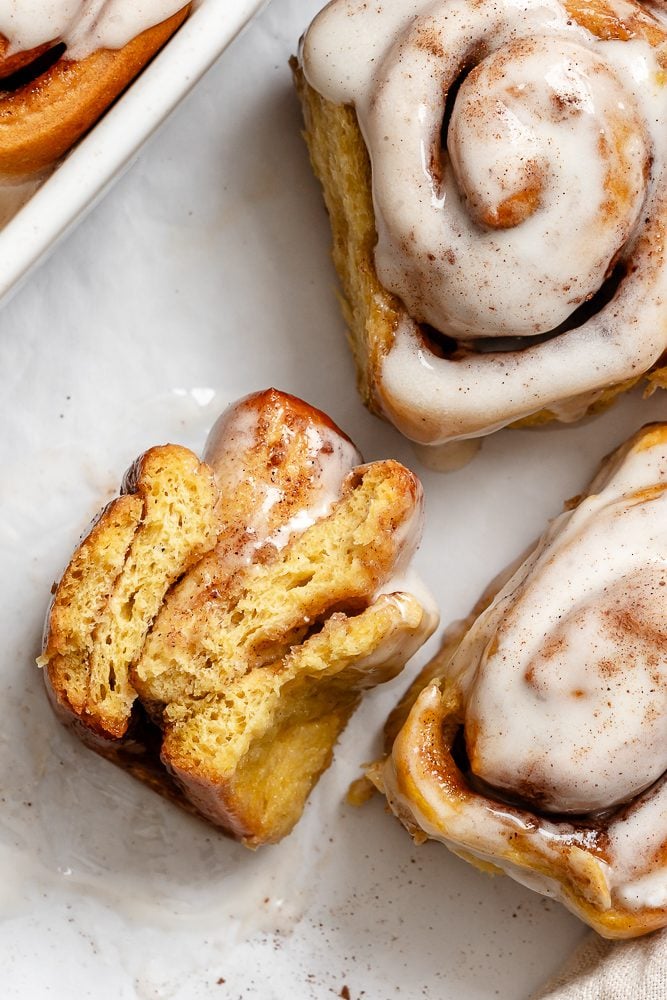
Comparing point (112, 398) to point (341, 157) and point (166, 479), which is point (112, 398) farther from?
point (341, 157)

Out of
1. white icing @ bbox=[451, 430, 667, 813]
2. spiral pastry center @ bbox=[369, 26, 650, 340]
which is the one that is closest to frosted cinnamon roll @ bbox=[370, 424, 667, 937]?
white icing @ bbox=[451, 430, 667, 813]

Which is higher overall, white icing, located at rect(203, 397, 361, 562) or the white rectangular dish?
the white rectangular dish

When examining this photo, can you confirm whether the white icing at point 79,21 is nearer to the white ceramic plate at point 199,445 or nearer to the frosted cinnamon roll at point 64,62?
the frosted cinnamon roll at point 64,62

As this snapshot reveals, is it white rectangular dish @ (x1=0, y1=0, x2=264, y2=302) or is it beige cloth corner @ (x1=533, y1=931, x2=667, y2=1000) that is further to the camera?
beige cloth corner @ (x1=533, y1=931, x2=667, y2=1000)

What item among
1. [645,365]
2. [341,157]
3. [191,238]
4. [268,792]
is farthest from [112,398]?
[645,365]

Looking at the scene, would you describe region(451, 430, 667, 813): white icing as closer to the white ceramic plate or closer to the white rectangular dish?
the white ceramic plate

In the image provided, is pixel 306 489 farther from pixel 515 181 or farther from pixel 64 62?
pixel 64 62

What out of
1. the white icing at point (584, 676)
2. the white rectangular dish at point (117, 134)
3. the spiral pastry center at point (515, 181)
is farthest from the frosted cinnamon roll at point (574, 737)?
the white rectangular dish at point (117, 134)
